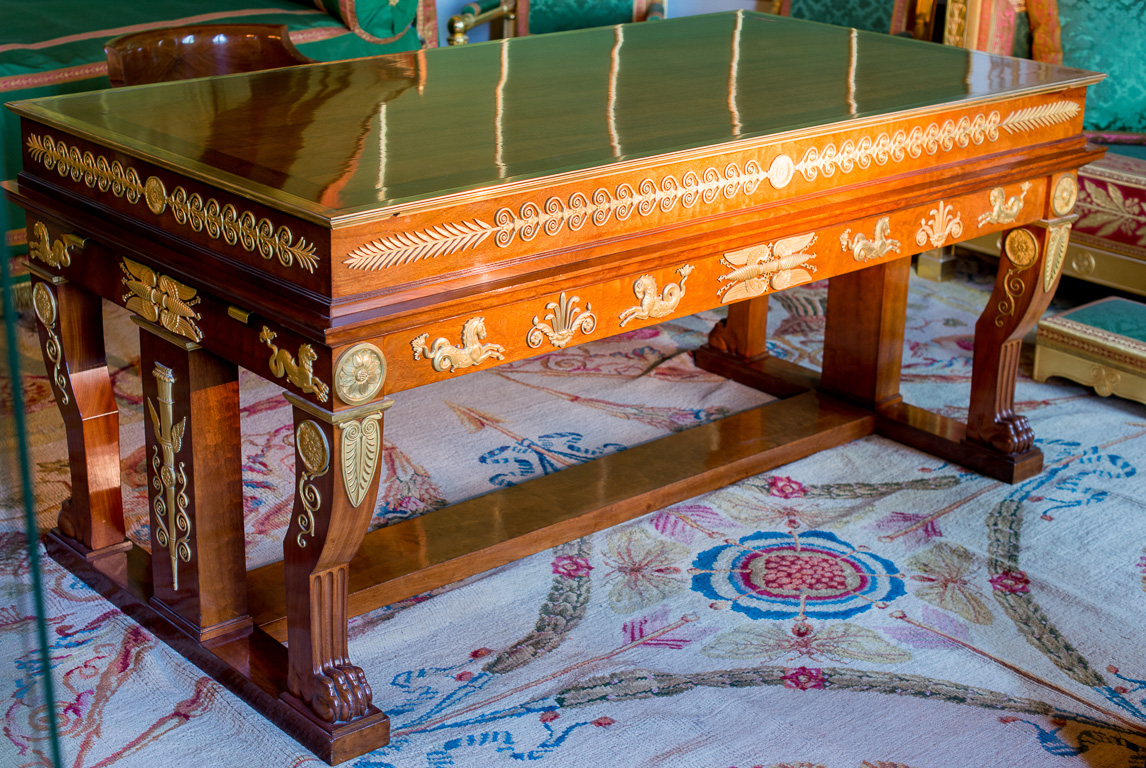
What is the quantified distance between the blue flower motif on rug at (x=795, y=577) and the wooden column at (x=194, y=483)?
2.64 feet

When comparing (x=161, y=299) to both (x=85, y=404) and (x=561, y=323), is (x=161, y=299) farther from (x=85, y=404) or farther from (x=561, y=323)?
(x=561, y=323)

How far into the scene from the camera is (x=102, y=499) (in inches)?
79.2

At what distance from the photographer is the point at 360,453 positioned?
152 centimetres

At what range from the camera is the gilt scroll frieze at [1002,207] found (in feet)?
7.37

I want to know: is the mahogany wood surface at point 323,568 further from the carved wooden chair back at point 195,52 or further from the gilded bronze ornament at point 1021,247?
the gilded bronze ornament at point 1021,247

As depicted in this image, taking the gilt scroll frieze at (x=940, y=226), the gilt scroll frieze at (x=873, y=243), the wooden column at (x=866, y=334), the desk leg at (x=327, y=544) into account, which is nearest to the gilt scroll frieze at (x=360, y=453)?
the desk leg at (x=327, y=544)

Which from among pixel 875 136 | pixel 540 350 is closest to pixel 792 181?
pixel 875 136

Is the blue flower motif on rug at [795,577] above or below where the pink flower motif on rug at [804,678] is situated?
above

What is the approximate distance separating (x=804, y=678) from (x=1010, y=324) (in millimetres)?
1012

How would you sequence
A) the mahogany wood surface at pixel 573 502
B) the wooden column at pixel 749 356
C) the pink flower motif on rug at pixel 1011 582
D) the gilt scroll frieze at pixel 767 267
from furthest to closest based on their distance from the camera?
the wooden column at pixel 749 356 → the pink flower motif on rug at pixel 1011 582 → the mahogany wood surface at pixel 573 502 → the gilt scroll frieze at pixel 767 267

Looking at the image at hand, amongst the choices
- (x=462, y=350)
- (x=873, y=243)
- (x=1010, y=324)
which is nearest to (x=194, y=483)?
(x=462, y=350)

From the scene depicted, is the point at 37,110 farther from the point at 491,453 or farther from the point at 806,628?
the point at 806,628

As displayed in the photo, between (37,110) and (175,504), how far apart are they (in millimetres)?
613

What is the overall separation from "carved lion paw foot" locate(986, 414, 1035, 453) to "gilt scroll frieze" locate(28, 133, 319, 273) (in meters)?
1.69
